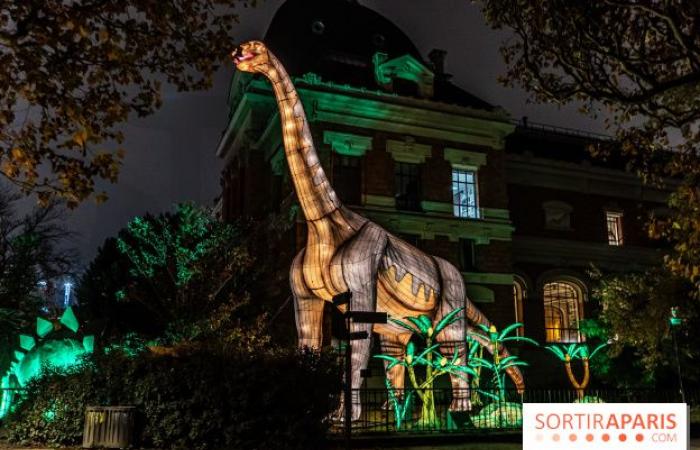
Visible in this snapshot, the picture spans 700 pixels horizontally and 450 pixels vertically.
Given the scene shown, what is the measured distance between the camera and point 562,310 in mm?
29844

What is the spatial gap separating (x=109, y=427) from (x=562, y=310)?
77.3 feet

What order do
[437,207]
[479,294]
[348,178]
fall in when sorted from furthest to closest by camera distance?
[437,207]
[479,294]
[348,178]

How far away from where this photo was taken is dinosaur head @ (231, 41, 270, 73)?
539 inches

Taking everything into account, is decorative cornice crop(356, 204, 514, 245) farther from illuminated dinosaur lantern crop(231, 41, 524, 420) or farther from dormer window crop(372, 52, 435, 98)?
illuminated dinosaur lantern crop(231, 41, 524, 420)

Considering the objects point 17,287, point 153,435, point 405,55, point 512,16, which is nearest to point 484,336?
point 512,16

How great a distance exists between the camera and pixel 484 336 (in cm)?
1642

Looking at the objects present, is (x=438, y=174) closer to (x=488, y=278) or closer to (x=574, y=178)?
(x=488, y=278)

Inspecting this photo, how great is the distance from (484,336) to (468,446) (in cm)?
460

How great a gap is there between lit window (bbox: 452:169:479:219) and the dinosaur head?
15.4 meters

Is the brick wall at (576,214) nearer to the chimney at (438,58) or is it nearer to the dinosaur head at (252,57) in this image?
the chimney at (438,58)

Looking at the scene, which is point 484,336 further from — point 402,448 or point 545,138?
point 545,138

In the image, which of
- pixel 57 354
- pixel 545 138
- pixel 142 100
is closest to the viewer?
pixel 142 100

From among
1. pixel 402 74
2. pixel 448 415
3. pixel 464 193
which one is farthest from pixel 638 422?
pixel 402 74

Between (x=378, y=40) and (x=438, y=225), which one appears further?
(x=378, y=40)
